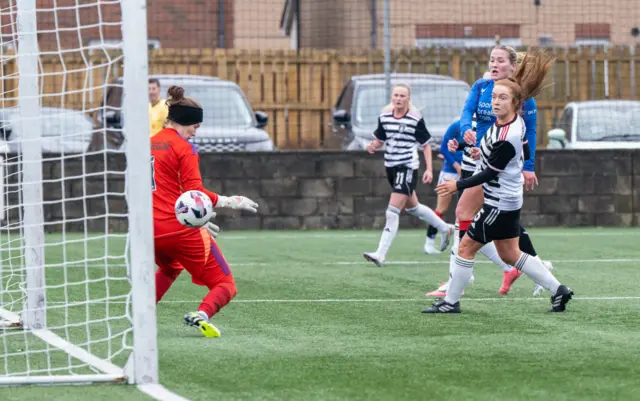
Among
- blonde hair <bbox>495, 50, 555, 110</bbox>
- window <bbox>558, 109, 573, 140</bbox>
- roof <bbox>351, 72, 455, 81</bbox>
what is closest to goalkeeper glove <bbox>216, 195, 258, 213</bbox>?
blonde hair <bbox>495, 50, 555, 110</bbox>

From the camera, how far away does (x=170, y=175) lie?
841 cm

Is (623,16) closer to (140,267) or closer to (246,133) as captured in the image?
(246,133)

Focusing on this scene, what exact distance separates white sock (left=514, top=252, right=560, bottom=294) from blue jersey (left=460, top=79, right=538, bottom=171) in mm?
946

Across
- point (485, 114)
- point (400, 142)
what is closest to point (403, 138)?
point (400, 142)

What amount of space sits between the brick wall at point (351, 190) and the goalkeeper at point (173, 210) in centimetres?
1017

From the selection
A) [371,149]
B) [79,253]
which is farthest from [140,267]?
[79,253]

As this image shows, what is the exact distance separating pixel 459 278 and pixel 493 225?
0.48m

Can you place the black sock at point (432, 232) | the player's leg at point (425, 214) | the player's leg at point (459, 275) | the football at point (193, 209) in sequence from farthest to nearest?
1. the black sock at point (432, 232)
2. the player's leg at point (425, 214)
3. the player's leg at point (459, 275)
4. the football at point (193, 209)

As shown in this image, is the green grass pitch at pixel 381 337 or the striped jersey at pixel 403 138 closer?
the green grass pitch at pixel 381 337

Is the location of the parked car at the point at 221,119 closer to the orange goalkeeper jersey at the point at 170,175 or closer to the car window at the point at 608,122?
the car window at the point at 608,122

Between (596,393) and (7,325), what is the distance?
4245 mm

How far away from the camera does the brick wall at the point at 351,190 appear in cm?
1889

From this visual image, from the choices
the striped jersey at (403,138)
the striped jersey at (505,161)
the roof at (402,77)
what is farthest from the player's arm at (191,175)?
the roof at (402,77)

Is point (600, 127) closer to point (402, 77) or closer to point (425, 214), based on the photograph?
point (402, 77)
